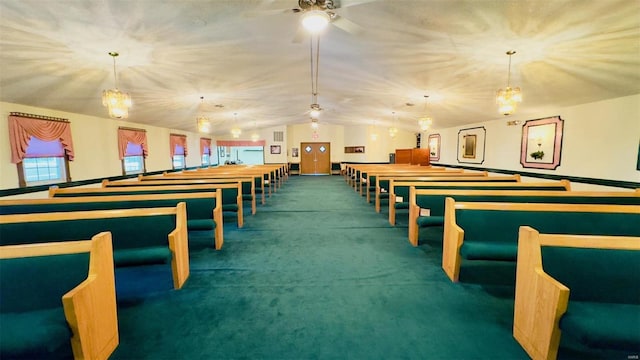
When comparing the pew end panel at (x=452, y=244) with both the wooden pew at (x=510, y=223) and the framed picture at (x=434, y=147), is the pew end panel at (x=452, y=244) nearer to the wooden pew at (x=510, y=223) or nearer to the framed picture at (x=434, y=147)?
the wooden pew at (x=510, y=223)

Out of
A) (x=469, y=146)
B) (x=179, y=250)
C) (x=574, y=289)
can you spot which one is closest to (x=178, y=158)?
(x=179, y=250)

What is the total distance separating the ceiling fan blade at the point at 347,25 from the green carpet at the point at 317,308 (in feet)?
8.66

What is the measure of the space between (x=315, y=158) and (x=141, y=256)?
12247 millimetres

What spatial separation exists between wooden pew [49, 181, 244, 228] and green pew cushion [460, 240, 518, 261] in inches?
116

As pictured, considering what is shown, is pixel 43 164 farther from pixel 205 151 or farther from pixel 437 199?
pixel 205 151

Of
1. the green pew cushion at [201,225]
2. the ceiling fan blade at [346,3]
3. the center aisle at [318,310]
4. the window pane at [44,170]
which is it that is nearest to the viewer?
the center aisle at [318,310]

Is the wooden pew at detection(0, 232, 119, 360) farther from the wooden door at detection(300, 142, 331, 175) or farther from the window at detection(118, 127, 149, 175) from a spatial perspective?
the wooden door at detection(300, 142, 331, 175)

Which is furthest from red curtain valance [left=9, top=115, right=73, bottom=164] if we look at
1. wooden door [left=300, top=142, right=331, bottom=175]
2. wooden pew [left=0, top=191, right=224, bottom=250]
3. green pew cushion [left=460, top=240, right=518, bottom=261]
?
wooden door [left=300, top=142, right=331, bottom=175]

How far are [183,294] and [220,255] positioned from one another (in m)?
0.88

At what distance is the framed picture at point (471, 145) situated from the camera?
823 centimetres

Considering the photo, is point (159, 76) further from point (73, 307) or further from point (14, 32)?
point (73, 307)

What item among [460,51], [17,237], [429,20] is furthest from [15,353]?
[460,51]

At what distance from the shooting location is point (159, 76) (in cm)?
441

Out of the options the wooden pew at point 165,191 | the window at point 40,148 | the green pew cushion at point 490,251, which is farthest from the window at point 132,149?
the green pew cushion at point 490,251
